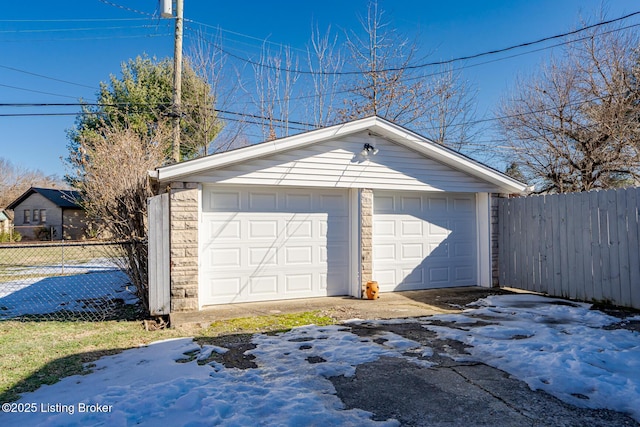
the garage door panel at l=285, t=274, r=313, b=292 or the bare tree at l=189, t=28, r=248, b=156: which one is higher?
the bare tree at l=189, t=28, r=248, b=156

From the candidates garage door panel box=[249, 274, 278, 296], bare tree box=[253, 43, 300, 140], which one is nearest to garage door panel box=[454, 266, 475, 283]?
garage door panel box=[249, 274, 278, 296]

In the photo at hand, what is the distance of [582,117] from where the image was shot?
1201cm

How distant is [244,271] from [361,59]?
1149 cm

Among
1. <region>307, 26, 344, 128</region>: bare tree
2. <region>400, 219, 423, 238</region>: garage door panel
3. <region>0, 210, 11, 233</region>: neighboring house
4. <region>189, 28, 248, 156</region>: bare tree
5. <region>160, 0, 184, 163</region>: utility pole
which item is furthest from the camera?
<region>0, 210, 11, 233</region>: neighboring house

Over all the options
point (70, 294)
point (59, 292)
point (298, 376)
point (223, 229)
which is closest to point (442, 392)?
point (298, 376)

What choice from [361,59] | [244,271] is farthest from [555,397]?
[361,59]

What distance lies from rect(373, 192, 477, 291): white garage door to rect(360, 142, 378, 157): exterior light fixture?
848mm

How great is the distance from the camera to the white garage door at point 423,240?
7.90 meters

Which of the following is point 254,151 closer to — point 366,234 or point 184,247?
point 184,247

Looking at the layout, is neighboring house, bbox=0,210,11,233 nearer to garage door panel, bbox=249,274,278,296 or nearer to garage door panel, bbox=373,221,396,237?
garage door panel, bbox=249,274,278,296

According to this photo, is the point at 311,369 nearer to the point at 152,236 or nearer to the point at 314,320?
the point at 314,320

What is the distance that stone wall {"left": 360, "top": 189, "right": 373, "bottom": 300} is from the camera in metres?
7.30

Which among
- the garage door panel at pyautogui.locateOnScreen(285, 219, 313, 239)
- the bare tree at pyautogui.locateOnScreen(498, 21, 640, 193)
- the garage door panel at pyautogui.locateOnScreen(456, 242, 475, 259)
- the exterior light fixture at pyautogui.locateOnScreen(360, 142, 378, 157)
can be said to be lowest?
the garage door panel at pyautogui.locateOnScreen(456, 242, 475, 259)

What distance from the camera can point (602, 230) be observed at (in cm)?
646
